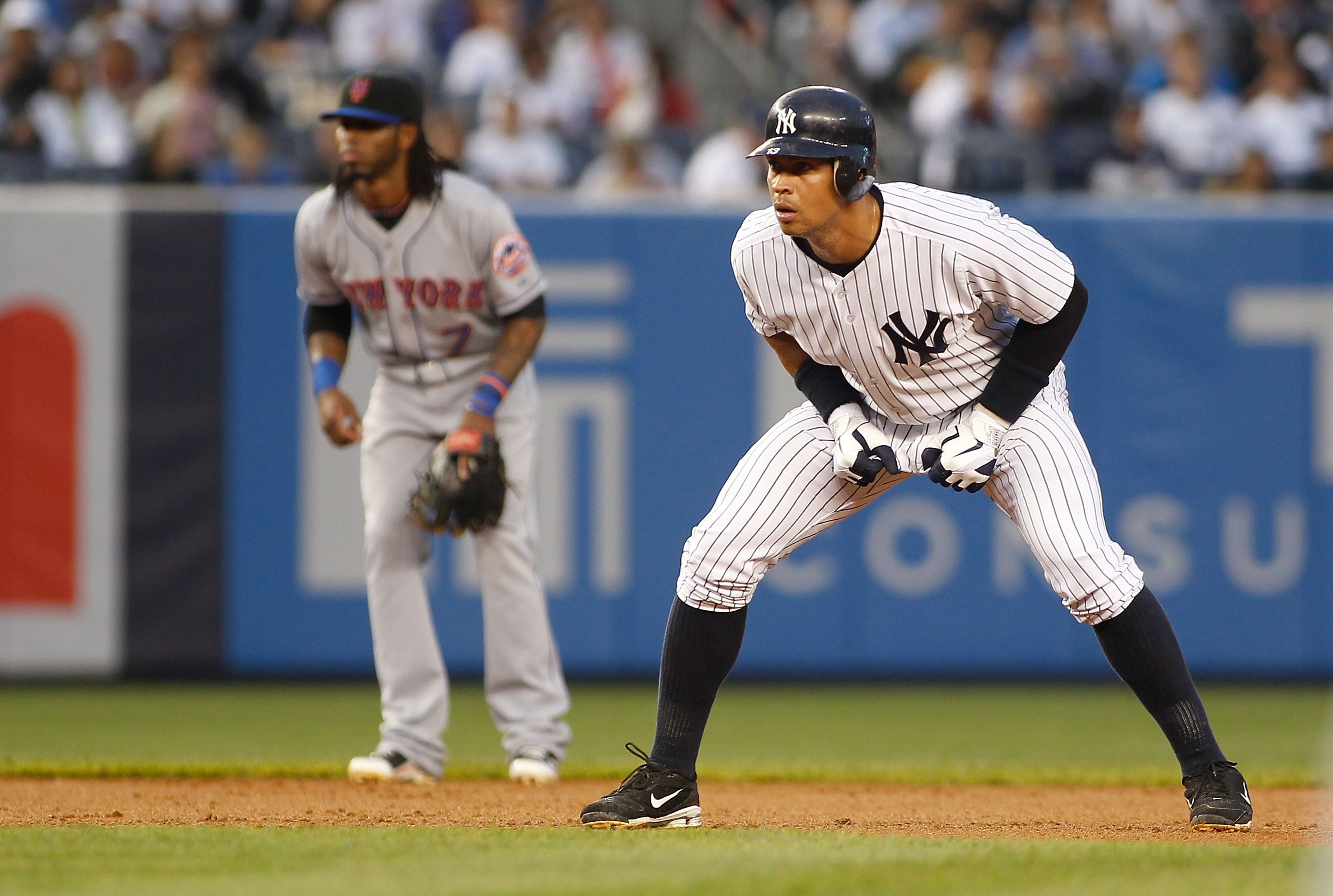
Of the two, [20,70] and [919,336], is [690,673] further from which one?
[20,70]

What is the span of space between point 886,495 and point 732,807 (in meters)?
3.42

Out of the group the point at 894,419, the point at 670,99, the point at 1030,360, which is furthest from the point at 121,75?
the point at 1030,360

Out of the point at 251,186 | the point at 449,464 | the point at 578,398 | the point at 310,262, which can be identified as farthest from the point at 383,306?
the point at 251,186

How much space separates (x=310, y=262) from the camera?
203 inches

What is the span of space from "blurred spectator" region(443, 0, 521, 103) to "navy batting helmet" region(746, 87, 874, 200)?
694 cm

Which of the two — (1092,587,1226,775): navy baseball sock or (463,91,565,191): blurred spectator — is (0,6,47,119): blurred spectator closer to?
(463,91,565,191): blurred spectator

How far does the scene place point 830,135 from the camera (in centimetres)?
371

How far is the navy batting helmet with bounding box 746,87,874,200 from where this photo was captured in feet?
12.2

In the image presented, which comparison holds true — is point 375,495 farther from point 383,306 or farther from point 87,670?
point 87,670

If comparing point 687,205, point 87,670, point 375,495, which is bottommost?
point 87,670

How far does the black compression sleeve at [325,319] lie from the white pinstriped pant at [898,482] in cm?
183

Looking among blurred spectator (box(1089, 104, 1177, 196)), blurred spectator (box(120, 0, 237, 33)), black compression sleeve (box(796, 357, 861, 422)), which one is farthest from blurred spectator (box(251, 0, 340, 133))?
black compression sleeve (box(796, 357, 861, 422))

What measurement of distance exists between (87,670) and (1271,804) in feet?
17.6

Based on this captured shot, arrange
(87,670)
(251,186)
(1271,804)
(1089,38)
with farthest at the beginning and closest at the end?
1. (1089,38)
2. (251,186)
3. (87,670)
4. (1271,804)
